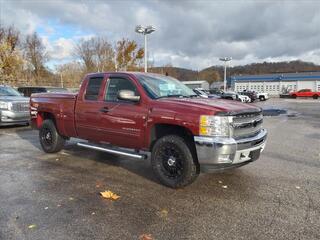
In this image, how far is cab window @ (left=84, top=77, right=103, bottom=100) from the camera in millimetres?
6250

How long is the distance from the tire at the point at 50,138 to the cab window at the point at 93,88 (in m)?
1.53

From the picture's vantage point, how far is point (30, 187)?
16.6ft

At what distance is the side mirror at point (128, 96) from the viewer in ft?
17.4

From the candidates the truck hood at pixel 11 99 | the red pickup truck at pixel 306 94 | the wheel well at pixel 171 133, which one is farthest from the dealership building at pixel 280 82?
the wheel well at pixel 171 133

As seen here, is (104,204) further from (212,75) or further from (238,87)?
(212,75)

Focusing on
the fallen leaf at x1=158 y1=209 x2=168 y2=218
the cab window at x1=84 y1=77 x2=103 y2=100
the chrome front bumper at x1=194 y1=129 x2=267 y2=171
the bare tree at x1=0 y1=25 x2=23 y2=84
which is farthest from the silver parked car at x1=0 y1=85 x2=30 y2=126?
the bare tree at x1=0 y1=25 x2=23 y2=84

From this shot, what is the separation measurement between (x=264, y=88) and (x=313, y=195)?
7878 centimetres

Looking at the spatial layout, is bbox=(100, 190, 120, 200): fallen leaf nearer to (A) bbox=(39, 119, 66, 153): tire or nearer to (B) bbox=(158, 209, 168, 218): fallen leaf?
(B) bbox=(158, 209, 168, 218): fallen leaf

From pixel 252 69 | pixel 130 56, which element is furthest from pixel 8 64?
pixel 252 69

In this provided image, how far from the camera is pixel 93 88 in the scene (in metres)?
6.37

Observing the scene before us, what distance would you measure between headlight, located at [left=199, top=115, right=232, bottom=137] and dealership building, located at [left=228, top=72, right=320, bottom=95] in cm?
6948

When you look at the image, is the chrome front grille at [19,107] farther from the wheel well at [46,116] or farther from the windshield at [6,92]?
the wheel well at [46,116]

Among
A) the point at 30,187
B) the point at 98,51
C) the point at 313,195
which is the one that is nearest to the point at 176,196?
the point at 313,195

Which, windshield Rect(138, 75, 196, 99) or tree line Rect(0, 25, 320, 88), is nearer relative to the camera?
windshield Rect(138, 75, 196, 99)
